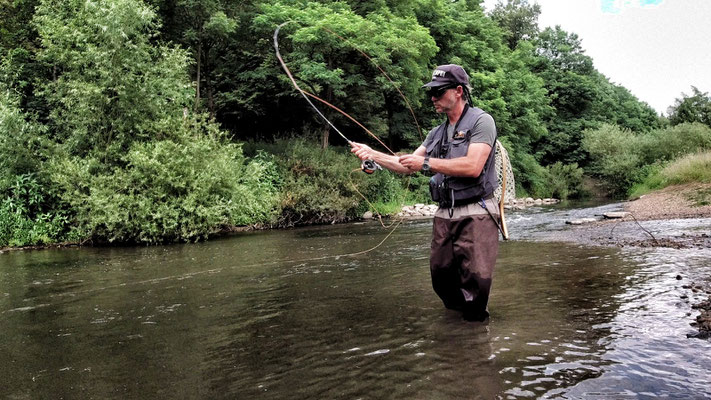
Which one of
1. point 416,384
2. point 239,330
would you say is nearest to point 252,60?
point 239,330

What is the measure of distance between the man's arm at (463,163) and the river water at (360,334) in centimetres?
146

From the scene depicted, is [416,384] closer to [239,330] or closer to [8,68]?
[239,330]

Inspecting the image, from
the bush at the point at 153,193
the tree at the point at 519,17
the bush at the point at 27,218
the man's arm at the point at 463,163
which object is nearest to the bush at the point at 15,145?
the bush at the point at 27,218

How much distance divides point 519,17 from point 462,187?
67.4 m

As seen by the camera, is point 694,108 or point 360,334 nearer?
point 360,334

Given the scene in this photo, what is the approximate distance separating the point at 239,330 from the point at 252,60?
2462cm

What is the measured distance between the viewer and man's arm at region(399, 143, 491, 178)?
4.25 metres

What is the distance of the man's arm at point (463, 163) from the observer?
4.25m

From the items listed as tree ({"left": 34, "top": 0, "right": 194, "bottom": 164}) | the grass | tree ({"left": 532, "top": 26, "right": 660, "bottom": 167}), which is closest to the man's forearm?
tree ({"left": 34, "top": 0, "right": 194, "bottom": 164})

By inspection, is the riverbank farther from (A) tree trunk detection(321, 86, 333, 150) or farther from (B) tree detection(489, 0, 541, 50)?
(B) tree detection(489, 0, 541, 50)

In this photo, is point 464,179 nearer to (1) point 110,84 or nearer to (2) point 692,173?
(1) point 110,84

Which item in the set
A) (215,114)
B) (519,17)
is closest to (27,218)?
(215,114)

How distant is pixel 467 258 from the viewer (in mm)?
4457

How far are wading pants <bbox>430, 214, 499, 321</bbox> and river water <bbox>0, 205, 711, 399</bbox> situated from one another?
1.09ft
